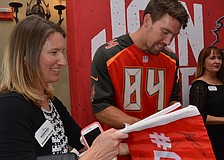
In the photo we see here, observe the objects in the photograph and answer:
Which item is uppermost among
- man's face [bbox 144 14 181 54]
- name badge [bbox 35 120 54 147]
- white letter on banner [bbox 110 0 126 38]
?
white letter on banner [bbox 110 0 126 38]

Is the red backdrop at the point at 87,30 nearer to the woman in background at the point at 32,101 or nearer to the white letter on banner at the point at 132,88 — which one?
the white letter on banner at the point at 132,88

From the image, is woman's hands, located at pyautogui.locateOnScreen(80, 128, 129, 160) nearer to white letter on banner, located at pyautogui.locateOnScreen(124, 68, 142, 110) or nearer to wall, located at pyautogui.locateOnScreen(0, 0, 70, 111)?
white letter on banner, located at pyautogui.locateOnScreen(124, 68, 142, 110)

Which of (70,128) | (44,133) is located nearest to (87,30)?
(70,128)

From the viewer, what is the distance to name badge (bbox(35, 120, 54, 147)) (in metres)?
0.91

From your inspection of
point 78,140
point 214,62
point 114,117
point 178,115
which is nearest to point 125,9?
point 214,62

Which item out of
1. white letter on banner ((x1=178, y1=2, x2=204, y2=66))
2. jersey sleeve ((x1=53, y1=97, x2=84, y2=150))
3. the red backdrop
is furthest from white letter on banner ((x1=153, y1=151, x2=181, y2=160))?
white letter on banner ((x1=178, y1=2, x2=204, y2=66))

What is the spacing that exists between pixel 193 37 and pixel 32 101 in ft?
7.19

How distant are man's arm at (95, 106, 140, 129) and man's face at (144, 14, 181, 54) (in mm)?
379

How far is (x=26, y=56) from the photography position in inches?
37.8

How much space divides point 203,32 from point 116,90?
5.60ft

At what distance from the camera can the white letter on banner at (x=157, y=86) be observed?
157cm

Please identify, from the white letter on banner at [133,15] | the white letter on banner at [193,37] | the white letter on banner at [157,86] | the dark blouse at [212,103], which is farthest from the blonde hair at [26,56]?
the white letter on banner at [193,37]

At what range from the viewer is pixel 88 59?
2.19 m

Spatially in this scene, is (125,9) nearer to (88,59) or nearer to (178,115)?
(88,59)
